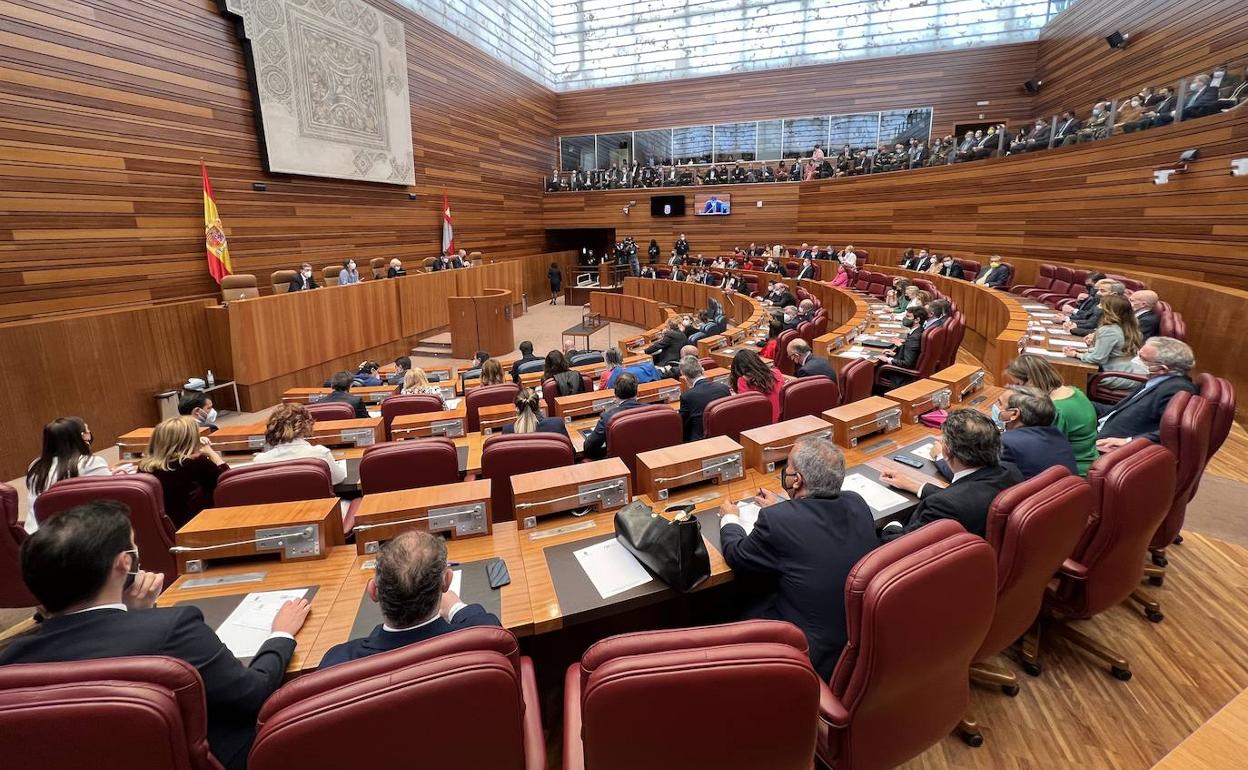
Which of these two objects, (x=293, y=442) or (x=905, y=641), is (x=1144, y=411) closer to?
(x=905, y=641)

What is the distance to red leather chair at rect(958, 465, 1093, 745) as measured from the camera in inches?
67.0

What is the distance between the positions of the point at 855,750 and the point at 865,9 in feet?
63.9

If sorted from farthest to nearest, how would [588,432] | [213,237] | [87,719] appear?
[213,237]
[588,432]
[87,719]

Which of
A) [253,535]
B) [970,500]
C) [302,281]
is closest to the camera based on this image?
[970,500]

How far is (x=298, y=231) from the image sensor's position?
9.58 meters

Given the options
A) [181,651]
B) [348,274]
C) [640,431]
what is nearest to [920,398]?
[640,431]

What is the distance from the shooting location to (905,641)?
54.9 inches

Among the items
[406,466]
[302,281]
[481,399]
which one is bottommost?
[481,399]

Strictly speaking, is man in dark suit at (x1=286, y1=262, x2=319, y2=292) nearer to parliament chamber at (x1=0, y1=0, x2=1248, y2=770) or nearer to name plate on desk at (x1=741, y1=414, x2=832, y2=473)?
parliament chamber at (x1=0, y1=0, x2=1248, y2=770)

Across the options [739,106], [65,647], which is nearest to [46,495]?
[65,647]

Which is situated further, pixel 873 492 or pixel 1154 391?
pixel 1154 391

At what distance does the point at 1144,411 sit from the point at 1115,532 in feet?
5.14

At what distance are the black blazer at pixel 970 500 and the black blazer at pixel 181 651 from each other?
207 centimetres

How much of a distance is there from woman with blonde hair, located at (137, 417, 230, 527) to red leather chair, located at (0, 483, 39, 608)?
19.5 inches
